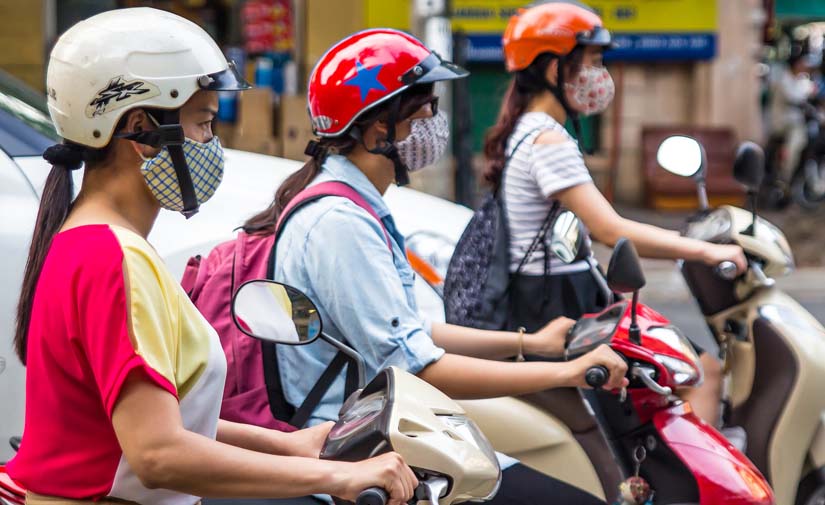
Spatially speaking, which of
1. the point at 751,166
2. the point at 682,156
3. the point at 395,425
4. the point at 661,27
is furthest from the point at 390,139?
the point at 661,27

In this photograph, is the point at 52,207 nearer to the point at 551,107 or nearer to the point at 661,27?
the point at 551,107

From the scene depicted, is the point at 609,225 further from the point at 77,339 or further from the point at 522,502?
the point at 77,339

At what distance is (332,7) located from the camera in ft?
45.2

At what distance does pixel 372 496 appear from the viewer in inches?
76.9

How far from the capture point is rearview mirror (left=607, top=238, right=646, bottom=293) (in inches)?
112

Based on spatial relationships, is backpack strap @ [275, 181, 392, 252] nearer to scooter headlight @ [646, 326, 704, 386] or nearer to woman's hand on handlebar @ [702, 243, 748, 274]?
scooter headlight @ [646, 326, 704, 386]

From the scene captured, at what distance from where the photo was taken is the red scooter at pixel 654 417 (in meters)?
3.09

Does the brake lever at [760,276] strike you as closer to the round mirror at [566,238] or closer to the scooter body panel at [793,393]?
the scooter body panel at [793,393]

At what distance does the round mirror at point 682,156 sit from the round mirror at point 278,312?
1.91 metres

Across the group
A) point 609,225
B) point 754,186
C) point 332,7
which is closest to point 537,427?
point 609,225

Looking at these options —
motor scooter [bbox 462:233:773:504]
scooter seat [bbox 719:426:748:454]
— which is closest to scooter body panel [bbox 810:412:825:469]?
scooter seat [bbox 719:426:748:454]

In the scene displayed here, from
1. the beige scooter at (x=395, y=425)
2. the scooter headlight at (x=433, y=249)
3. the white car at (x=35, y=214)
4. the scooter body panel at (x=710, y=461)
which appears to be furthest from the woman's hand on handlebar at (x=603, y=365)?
the scooter headlight at (x=433, y=249)

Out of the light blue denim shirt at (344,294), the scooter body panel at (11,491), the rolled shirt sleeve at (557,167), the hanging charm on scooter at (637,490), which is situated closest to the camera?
the scooter body panel at (11,491)

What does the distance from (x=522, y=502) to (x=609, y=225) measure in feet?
2.98
